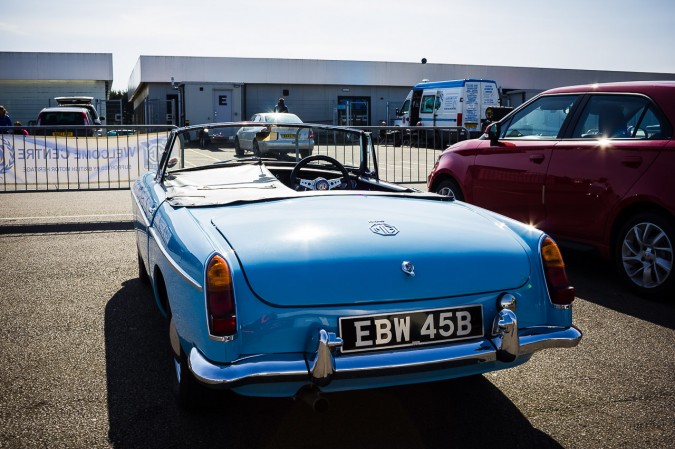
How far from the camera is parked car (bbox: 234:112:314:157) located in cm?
516

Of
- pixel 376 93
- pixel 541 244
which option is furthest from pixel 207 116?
pixel 541 244

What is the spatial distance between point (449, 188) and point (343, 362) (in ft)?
17.4

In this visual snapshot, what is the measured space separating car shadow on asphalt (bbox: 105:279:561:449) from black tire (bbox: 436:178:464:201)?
4013 mm

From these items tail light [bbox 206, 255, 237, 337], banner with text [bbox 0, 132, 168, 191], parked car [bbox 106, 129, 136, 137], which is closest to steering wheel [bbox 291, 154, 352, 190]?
tail light [bbox 206, 255, 237, 337]

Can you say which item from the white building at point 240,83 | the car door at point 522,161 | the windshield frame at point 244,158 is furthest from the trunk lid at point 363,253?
the white building at point 240,83

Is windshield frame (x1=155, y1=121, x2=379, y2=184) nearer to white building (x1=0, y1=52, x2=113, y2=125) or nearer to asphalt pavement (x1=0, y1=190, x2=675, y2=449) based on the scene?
asphalt pavement (x1=0, y1=190, x2=675, y2=449)

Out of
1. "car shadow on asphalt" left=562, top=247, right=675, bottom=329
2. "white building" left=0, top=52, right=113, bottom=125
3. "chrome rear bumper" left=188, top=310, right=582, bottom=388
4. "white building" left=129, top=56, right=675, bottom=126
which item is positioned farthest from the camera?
"white building" left=0, top=52, right=113, bottom=125

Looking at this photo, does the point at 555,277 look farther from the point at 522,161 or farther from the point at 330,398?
the point at 522,161

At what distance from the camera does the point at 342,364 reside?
263 cm

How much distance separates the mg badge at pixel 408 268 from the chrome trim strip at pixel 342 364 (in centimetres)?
31

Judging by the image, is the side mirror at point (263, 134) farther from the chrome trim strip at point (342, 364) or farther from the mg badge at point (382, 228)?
the chrome trim strip at point (342, 364)

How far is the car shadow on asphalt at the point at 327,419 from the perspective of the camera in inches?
118

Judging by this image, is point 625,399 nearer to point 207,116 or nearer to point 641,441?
point 641,441

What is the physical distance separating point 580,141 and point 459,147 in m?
1.72
